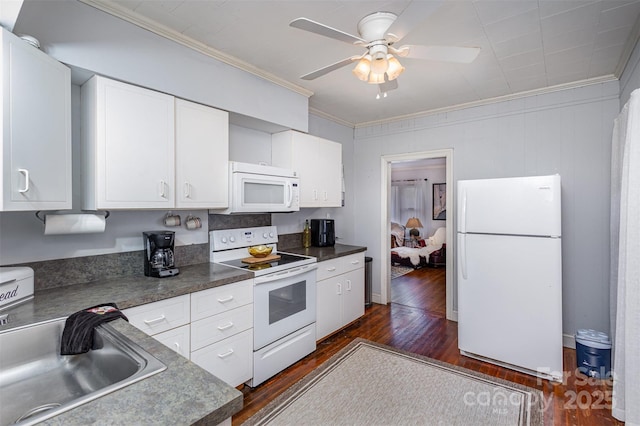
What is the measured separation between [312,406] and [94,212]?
1.94 m

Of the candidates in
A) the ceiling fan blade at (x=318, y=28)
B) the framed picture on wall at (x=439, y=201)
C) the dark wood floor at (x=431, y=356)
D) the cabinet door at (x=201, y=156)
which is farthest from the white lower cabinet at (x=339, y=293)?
the framed picture on wall at (x=439, y=201)

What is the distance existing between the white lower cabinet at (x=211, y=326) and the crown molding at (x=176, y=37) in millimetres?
1692

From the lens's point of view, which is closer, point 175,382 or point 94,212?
point 175,382

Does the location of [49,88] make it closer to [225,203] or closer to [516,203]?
[225,203]

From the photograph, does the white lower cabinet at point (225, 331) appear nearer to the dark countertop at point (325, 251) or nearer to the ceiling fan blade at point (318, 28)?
the dark countertop at point (325, 251)

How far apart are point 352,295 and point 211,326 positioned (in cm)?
181

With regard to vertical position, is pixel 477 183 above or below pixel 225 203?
above

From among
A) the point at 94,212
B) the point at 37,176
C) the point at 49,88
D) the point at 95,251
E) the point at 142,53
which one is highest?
the point at 142,53

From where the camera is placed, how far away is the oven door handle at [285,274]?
2.31 metres

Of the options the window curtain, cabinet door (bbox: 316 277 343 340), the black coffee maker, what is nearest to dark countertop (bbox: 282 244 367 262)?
cabinet door (bbox: 316 277 343 340)

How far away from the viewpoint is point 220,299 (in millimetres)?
2066

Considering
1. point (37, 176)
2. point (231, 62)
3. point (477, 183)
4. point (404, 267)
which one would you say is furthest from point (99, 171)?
point (404, 267)

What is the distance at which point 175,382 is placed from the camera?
83 centimetres

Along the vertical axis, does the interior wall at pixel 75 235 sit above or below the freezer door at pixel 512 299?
above
